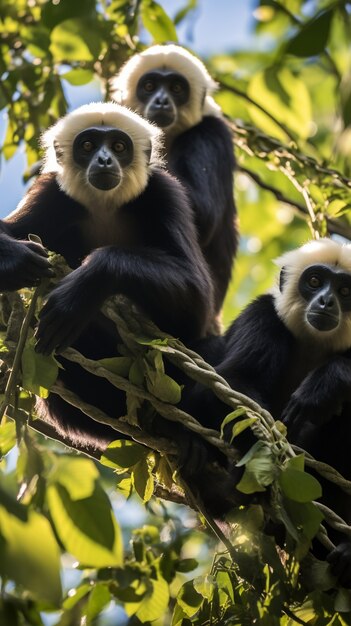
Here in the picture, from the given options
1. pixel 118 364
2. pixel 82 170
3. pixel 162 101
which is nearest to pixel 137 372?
pixel 118 364

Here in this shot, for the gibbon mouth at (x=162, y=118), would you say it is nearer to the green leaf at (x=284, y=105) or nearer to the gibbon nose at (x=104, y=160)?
the green leaf at (x=284, y=105)

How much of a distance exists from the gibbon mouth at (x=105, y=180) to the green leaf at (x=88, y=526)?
3612mm

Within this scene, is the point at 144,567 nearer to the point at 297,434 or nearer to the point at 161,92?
the point at 297,434

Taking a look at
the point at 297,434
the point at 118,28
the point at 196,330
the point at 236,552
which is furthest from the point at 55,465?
the point at 118,28

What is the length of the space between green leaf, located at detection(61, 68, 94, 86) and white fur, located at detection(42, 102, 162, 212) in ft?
4.09

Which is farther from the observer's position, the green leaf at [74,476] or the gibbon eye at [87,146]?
the gibbon eye at [87,146]

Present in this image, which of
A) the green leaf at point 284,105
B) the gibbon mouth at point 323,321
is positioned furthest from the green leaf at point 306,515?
→ the gibbon mouth at point 323,321

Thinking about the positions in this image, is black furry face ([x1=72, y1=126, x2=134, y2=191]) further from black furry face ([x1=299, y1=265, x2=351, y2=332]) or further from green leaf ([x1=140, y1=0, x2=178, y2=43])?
black furry face ([x1=299, y1=265, x2=351, y2=332])

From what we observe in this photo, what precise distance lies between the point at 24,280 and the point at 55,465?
7.73 ft

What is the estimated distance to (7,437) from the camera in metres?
4.45

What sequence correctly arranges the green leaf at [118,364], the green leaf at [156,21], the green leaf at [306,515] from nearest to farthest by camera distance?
the green leaf at [306,515]
the green leaf at [118,364]
the green leaf at [156,21]

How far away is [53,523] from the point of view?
2.10m

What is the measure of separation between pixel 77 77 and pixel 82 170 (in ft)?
6.41

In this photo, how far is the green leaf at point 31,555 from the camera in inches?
66.1
